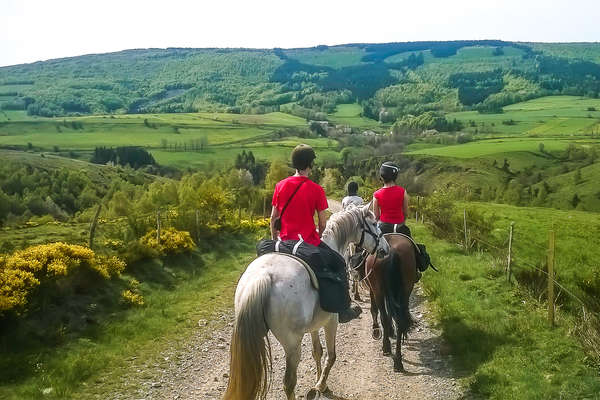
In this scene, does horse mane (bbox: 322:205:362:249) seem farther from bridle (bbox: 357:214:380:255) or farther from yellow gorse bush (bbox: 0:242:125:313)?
yellow gorse bush (bbox: 0:242:125:313)

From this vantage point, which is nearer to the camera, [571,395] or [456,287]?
[571,395]

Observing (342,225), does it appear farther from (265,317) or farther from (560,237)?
(560,237)

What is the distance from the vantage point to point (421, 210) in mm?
27266

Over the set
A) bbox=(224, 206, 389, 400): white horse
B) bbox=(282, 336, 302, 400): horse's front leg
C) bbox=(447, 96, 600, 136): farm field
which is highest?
bbox=(224, 206, 389, 400): white horse

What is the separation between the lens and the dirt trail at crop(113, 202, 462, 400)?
22.2 feet

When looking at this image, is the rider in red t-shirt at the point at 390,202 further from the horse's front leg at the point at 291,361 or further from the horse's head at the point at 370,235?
the horse's front leg at the point at 291,361

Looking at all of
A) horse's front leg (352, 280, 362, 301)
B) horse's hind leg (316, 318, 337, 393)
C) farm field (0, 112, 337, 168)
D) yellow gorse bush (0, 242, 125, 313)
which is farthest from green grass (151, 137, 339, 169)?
horse's hind leg (316, 318, 337, 393)

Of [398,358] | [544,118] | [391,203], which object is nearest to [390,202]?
[391,203]

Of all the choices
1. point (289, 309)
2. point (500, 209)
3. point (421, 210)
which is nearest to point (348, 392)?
point (289, 309)

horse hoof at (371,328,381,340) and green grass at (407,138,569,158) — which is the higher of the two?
horse hoof at (371,328,381,340)

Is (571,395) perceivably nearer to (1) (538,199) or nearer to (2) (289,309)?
(2) (289,309)

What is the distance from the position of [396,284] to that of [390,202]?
1656 millimetres

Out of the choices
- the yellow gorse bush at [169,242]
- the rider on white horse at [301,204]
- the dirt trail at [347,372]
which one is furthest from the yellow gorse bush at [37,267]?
the rider on white horse at [301,204]

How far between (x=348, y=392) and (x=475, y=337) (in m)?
2.83
